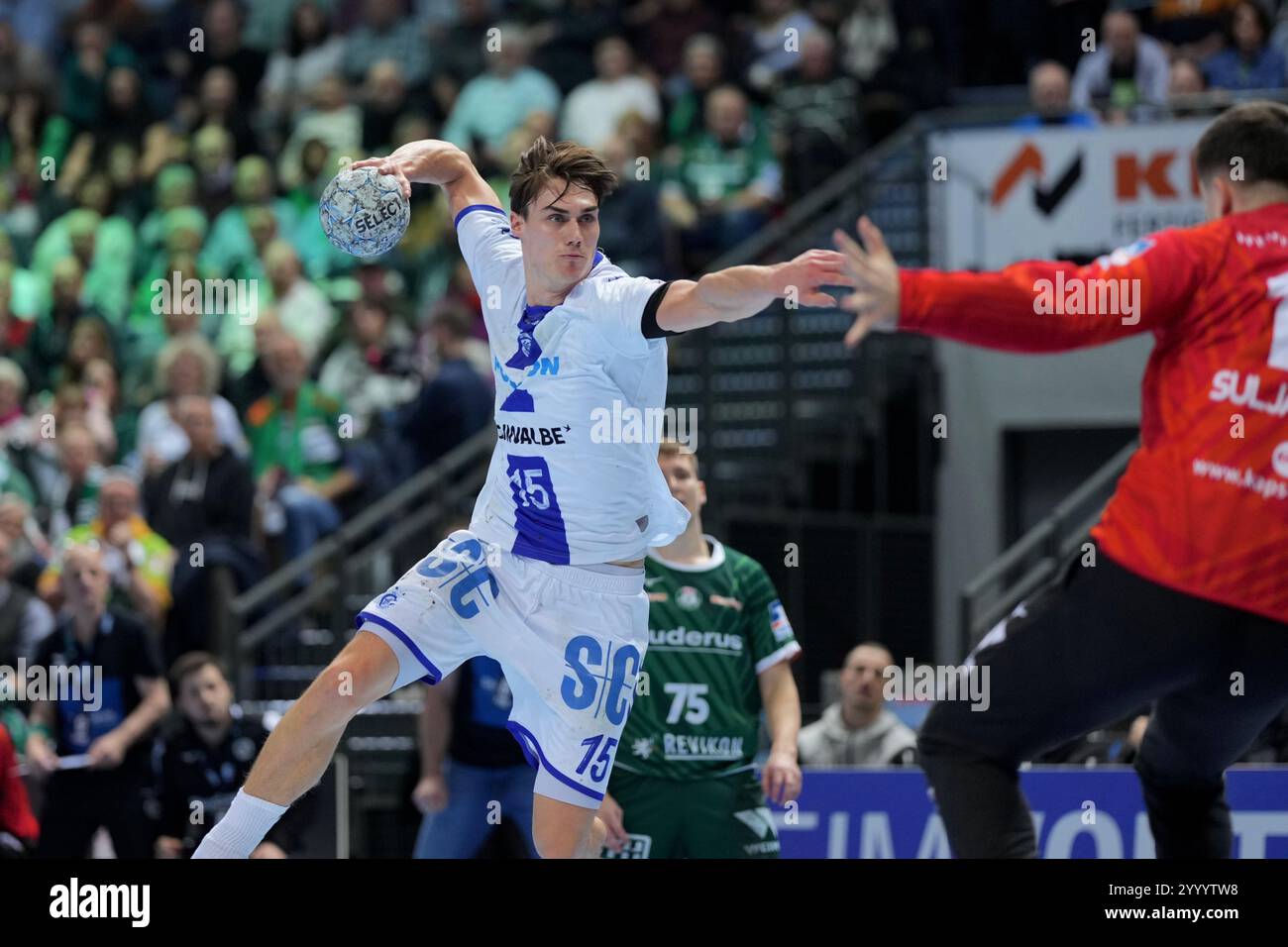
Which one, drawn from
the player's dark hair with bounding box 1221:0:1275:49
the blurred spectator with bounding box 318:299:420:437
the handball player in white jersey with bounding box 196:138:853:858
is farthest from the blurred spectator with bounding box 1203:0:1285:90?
the handball player in white jersey with bounding box 196:138:853:858

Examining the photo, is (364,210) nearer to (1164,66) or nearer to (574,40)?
(1164,66)

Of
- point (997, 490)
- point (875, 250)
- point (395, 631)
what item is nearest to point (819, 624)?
point (997, 490)

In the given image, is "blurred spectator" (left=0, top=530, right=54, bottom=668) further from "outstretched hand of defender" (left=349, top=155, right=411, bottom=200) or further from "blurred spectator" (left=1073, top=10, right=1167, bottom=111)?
"blurred spectator" (left=1073, top=10, right=1167, bottom=111)

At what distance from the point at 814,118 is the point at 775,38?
123 cm

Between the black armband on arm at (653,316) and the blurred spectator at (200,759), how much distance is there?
4261 mm

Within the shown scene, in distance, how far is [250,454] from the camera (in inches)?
531

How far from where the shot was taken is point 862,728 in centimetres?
978

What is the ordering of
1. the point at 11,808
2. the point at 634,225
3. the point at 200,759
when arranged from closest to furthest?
1. the point at 11,808
2. the point at 200,759
3. the point at 634,225

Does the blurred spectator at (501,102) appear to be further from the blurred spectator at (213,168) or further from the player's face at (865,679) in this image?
the player's face at (865,679)

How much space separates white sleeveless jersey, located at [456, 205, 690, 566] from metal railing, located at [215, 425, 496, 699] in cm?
568

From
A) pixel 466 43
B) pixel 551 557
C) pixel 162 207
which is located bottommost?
pixel 551 557

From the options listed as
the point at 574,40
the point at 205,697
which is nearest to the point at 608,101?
the point at 574,40

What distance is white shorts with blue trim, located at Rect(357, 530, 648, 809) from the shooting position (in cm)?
621
